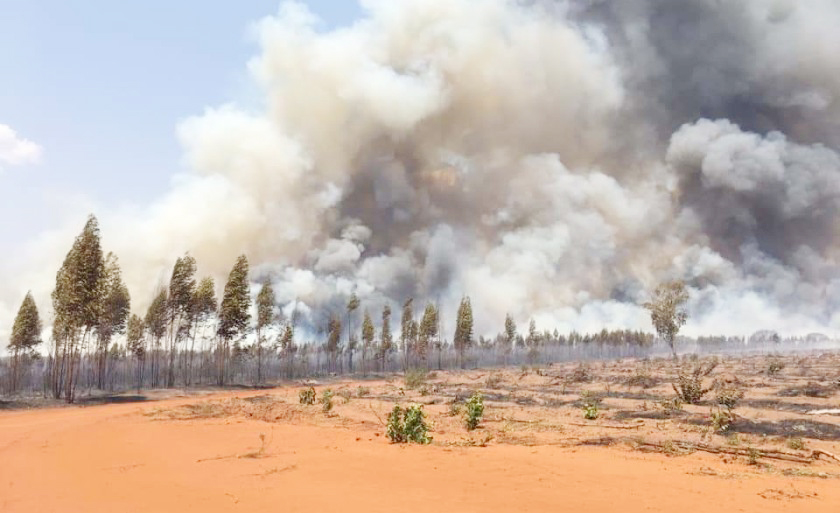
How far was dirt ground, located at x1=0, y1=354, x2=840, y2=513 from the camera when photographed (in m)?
9.37

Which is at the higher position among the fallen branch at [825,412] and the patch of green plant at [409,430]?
the patch of green plant at [409,430]

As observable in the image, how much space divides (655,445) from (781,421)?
27.8 ft

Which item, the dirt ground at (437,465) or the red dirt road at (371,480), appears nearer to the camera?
the red dirt road at (371,480)

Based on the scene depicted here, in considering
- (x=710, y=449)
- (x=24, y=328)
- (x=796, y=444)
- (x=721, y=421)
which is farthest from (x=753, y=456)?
(x=24, y=328)

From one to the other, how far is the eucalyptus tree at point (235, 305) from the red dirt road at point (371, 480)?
49.1 meters

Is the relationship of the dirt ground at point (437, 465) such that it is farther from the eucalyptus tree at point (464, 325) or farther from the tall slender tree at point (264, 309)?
the eucalyptus tree at point (464, 325)

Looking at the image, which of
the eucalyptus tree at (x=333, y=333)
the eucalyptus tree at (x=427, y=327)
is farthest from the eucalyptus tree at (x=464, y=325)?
the eucalyptus tree at (x=333, y=333)

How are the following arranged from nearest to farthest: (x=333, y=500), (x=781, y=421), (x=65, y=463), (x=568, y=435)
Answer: (x=333, y=500) < (x=65, y=463) < (x=568, y=435) < (x=781, y=421)

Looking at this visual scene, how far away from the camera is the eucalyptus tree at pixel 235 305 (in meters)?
65.1

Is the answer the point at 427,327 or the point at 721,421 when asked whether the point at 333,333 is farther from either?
the point at 721,421

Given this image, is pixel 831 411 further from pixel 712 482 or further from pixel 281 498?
pixel 281 498

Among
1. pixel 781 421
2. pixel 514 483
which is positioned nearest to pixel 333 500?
pixel 514 483

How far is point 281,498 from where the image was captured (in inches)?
368

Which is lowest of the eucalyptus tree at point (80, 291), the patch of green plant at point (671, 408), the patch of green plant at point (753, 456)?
the patch of green plant at point (671, 408)
